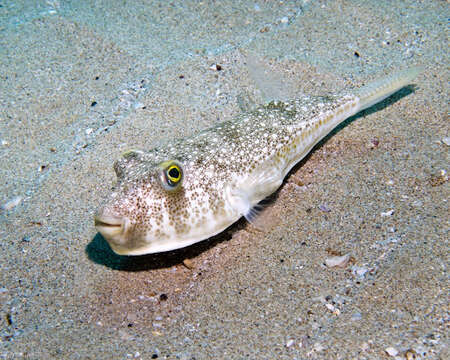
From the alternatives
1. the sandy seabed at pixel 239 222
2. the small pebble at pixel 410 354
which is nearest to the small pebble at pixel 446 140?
the sandy seabed at pixel 239 222

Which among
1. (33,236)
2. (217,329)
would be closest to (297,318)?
(217,329)

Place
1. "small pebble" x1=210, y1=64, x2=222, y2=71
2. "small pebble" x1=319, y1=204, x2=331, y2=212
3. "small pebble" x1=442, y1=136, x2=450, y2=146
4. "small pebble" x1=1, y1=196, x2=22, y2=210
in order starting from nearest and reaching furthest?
1. "small pebble" x1=319, y1=204, x2=331, y2=212
2. "small pebble" x1=442, y1=136, x2=450, y2=146
3. "small pebble" x1=1, y1=196, x2=22, y2=210
4. "small pebble" x1=210, y1=64, x2=222, y2=71

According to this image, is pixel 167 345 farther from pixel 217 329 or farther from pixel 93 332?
pixel 93 332

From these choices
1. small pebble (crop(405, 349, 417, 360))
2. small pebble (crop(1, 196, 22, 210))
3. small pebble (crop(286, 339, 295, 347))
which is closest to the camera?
small pebble (crop(405, 349, 417, 360))

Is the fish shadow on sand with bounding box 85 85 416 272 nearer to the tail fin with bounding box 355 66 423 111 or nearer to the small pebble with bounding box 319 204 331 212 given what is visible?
the small pebble with bounding box 319 204 331 212

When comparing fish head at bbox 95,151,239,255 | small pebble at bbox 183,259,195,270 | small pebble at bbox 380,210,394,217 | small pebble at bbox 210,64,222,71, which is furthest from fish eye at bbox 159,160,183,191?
small pebble at bbox 210,64,222,71

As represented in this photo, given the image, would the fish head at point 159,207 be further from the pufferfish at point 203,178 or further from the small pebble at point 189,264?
the small pebble at point 189,264

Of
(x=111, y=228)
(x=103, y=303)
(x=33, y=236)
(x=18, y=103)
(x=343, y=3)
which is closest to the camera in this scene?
(x=111, y=228)
